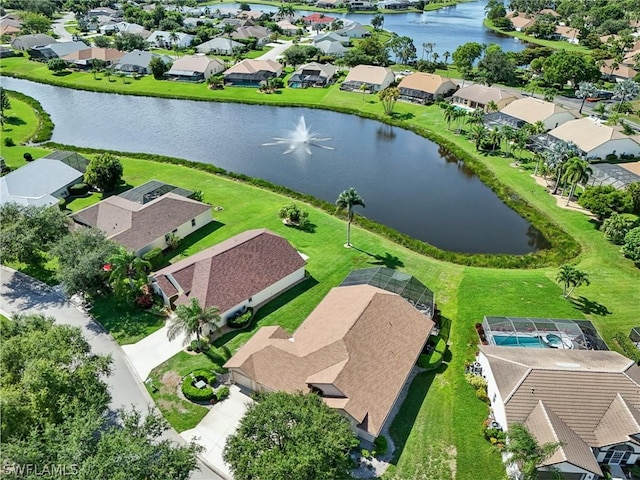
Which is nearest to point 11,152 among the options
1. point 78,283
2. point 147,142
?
point 147,142

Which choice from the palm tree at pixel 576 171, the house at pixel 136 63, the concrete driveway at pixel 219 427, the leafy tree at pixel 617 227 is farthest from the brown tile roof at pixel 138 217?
the house at pixel 136 63

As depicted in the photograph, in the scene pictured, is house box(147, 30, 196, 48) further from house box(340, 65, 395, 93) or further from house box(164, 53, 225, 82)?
house box(340, 65, 395, 93)

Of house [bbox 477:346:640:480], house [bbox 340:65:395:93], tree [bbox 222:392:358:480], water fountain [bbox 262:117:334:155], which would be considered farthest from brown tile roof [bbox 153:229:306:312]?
house [bbox 340:65:395:93]

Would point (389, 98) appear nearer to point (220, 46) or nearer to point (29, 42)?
point (220, 46)

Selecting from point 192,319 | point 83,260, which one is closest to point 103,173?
point 83,260

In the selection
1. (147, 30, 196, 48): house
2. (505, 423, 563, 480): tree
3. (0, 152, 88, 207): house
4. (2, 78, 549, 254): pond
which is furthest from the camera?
(147, 30, 196, 48): house

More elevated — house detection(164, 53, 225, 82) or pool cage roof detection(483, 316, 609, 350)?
house detection(164, 53, 225, 82)
